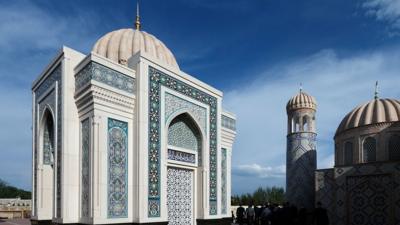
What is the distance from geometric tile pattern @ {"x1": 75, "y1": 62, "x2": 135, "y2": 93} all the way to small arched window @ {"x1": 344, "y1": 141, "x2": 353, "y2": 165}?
11.6m

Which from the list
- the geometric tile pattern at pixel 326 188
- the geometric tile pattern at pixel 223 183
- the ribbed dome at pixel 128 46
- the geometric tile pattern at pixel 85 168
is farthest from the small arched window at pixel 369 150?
the geometric tile pattern at pixel 85 168

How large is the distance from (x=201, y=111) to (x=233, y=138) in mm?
1740

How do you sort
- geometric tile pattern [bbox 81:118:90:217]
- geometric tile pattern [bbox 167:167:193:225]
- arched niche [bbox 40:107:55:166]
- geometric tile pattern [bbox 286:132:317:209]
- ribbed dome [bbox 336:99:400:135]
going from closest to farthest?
1. geometric tile pattern [bbox 81:118:90:217]
2. geometric tile pattern [bbox 167:167:193:225]
3. arched niche [bbox 40:107:55:166]
4. ribbed dome [bbox 336:99:400:135]
5. geometric tile pattern [bbox 286:132:317:209]

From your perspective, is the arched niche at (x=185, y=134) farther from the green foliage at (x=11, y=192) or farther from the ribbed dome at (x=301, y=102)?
the green foliage at (x=11, y=192)

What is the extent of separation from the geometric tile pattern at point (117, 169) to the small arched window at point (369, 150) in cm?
1139

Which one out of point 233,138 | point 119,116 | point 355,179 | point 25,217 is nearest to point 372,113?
point 355,179

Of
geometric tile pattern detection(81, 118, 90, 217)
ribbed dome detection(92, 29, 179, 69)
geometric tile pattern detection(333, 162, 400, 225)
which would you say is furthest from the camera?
geometric tile pattern detection(333, 162, 400, 225)

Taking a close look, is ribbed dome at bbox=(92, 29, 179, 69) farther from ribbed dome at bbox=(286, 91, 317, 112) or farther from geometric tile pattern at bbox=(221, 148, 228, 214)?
ribbed dome at bbox=(286, 91, 317, 112)

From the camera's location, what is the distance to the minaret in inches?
698

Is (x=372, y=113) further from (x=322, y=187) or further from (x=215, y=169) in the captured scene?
(x=215, y=169)

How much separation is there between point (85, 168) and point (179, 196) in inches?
84.5

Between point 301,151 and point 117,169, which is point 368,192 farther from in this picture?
point 117,169

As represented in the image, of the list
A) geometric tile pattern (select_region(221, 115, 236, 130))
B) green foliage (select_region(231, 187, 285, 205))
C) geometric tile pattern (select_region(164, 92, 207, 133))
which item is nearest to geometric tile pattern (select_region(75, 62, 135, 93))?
geometric tile pattern (select_region(164, 92, 207, 133))

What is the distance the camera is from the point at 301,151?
716 inches
